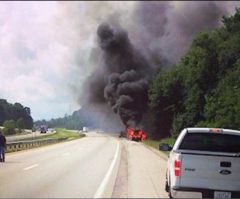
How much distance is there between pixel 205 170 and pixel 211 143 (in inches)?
50.6

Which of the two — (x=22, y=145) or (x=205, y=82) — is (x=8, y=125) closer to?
(x=22, y=145)

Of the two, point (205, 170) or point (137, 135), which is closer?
point (205, 170)

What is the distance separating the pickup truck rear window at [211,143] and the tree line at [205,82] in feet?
91.5

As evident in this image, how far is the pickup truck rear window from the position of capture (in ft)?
32.0

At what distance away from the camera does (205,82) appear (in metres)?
55.9

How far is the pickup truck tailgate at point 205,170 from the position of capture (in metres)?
8.74

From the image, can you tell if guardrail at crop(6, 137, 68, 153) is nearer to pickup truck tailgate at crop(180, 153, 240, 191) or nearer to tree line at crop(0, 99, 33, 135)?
tree line at crop(0, 99, 33, 135)

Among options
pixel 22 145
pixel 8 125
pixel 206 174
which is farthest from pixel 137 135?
pixel 206 174

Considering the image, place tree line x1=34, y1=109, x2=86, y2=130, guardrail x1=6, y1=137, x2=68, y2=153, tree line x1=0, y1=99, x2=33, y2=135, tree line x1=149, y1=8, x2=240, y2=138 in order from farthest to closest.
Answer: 1. tree line x1=34, y1=109, x2=86, y2=130
2. tree line x1=149, y1=8, x2=240, y2=138
3. guardrail x1=6, y1=137, x2=68, y2=153
4. tree line x1=0, y1=99, x2=33, y2=135

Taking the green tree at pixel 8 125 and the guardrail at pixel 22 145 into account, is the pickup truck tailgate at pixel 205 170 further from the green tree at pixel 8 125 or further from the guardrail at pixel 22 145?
the guardrail at pixel 22 145

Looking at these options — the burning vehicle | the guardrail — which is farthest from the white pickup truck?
the burning vehicle

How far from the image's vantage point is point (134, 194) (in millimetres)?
10781

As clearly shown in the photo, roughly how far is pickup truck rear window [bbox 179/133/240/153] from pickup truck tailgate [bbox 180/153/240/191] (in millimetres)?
928

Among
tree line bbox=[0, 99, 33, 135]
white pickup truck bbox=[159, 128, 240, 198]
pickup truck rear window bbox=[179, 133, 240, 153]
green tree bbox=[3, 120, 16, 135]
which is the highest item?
tree line bbox=[0, 99, 33, 135]
